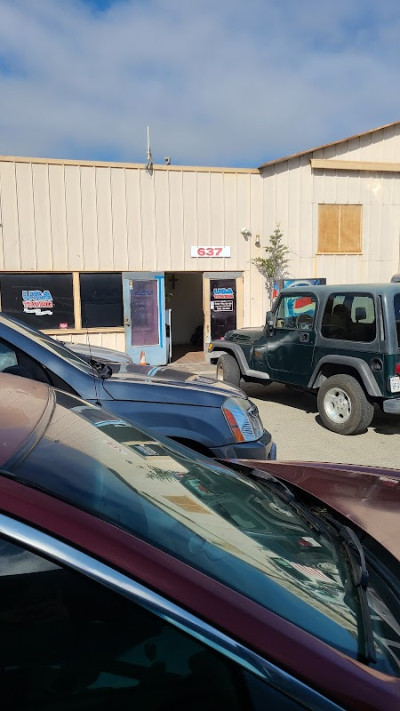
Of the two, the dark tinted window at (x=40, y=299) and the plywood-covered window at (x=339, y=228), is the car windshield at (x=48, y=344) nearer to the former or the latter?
the dark tinted window at (x=40, y=299)

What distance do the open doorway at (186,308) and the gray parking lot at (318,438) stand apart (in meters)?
9.87

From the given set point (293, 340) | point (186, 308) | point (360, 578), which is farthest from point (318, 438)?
point (186, 308)

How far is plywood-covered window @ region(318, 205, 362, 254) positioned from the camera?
13.4 metres

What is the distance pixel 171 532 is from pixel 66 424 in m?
0.65

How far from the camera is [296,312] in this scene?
24.8ft

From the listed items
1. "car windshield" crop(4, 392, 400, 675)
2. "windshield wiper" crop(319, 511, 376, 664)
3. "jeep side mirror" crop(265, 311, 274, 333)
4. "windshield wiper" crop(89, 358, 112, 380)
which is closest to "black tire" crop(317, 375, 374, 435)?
"jeep side mirror" crop(265, 311, 274, 333)

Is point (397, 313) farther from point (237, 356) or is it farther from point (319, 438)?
point (237, 356)

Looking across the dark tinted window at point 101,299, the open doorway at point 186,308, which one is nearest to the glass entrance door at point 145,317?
the dark tinted window at point 101,299

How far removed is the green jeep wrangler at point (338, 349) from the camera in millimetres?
6164

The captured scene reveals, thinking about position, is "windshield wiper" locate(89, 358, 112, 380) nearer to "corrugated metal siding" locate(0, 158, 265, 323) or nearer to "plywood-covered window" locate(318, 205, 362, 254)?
"corrugated metal siding" locate(0, 158, 265, 323)

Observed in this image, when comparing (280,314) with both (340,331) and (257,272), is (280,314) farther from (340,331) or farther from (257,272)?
(257,272)

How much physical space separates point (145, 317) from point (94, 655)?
1184 cm

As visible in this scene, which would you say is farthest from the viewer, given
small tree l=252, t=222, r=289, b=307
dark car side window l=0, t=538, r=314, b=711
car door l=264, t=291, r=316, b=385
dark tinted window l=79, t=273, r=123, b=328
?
small tree l=252, t=222, r=289, b=307

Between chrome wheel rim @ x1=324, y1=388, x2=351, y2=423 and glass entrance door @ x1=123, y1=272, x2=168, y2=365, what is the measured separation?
20.8ft
